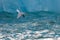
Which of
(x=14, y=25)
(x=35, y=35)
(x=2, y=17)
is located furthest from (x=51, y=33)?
(x=2, y=17)

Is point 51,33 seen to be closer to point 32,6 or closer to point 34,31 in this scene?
point 34,31

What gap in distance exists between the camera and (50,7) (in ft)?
19.9

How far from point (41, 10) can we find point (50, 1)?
1.38 feet

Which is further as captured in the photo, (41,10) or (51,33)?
(41,10)

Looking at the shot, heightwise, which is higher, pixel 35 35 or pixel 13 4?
pixel 13 4

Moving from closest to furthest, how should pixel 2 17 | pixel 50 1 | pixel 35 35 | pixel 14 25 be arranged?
1. pixel 35 35
2. pixel 14 25
3. pixel 2 17
4. pixel 50 1

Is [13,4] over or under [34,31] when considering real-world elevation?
over

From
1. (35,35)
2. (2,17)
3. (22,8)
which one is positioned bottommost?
(35,35)

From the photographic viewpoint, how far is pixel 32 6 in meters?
6.28

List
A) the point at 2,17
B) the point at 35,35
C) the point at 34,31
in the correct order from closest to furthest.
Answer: the point at 35,35, the point at 34,31, the point at 2,17

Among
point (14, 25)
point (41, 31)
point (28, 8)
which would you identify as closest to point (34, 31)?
point (41, 31)

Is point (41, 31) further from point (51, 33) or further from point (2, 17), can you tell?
point (2, 17)

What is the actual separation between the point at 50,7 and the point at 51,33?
2.60 m

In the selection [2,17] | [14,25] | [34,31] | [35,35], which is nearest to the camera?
[35,35]
